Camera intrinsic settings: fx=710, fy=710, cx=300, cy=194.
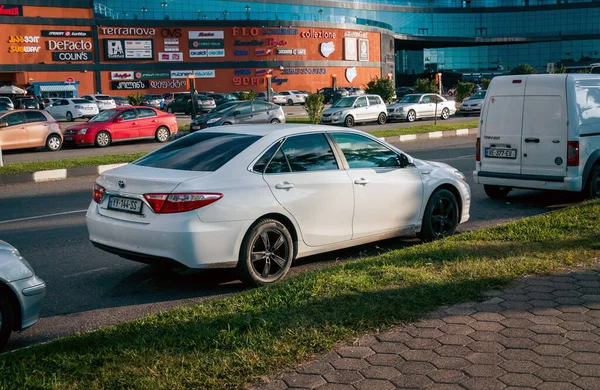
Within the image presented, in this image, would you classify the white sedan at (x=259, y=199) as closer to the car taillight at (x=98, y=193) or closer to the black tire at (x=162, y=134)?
the car taillight at (x=98, y=193)

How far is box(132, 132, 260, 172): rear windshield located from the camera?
265 inches

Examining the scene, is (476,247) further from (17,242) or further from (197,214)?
(17,242)

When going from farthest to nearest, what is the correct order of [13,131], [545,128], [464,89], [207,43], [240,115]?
→ 1. [207,43]
2. [464,89]
3. [240,115]
4. [13,131]
5. [545,128]

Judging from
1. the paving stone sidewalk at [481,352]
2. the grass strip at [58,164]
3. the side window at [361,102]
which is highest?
the side window at [361,102]

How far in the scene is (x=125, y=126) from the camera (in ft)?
87.0

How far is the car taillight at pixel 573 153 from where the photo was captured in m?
10.4

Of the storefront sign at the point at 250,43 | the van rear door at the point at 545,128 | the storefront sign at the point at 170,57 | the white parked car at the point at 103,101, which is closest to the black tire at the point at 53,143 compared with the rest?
the van rear door at the point at 545,128

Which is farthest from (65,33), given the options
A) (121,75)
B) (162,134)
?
(162,134)

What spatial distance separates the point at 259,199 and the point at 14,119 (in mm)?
20172

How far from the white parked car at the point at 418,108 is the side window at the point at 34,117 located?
1942 centimetres

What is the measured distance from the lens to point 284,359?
421 centimetres

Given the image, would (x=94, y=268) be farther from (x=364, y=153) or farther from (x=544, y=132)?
(x=544, y=132)

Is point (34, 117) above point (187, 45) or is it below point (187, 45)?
below

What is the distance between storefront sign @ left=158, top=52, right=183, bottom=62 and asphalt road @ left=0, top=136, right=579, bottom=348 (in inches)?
2319
